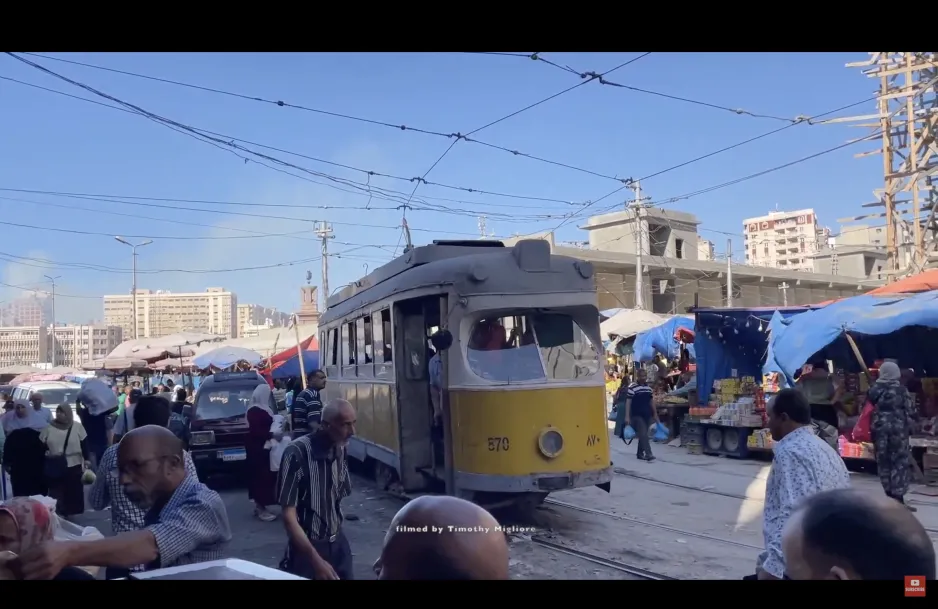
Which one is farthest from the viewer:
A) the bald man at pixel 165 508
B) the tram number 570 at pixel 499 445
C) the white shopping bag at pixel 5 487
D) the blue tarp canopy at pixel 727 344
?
the blue tarp canopy at pixel 727 344

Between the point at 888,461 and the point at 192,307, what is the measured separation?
2198cm

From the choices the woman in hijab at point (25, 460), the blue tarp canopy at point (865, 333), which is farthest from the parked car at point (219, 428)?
the blue tarp canopy at point (865, 333)

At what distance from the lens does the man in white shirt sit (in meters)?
3.75

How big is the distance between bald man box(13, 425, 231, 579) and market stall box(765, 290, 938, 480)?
10.6 meters

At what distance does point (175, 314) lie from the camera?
26.2 m

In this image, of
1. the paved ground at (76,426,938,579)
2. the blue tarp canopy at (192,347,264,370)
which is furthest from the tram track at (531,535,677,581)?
the blue tarp canopy at (192,347,264,370)

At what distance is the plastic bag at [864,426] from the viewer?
458 inches

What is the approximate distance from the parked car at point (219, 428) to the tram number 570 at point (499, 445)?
513 centimetres

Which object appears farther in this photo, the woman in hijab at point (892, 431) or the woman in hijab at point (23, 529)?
the woman in hijab at point (892, 431)

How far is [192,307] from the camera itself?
85.1ft

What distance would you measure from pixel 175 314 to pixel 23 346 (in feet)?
117
